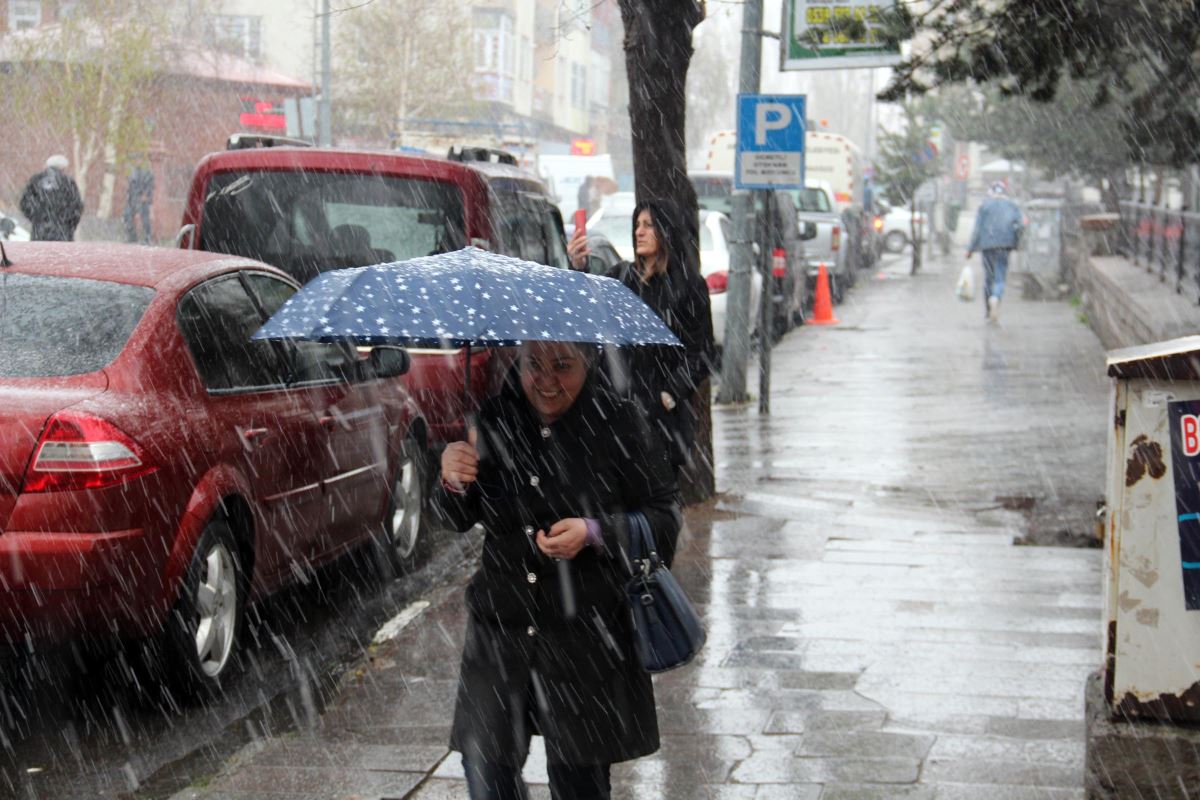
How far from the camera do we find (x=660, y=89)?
9266 millimetres

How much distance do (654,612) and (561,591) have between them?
234mm

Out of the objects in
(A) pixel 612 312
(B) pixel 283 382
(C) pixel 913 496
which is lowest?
(C) pixel 913 496

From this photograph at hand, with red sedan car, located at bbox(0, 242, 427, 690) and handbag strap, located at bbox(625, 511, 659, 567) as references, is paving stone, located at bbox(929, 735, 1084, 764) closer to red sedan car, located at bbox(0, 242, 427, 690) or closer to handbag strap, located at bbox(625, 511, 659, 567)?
handbag strap, located at bbox(625, 511, 659, 567)

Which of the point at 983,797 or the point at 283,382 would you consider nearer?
the point at 983,797

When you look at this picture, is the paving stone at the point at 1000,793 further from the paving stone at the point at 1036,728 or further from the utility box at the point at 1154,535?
the utility box at the point at 1154,535

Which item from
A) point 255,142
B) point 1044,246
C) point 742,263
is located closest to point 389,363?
point 255,142

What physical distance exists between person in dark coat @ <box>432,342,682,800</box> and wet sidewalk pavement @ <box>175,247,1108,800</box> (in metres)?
1.28

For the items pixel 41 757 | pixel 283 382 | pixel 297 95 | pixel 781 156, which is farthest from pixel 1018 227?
pixel 297 95

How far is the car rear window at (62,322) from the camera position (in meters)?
5.85

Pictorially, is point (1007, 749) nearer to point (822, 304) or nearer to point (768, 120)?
point (768, 120)

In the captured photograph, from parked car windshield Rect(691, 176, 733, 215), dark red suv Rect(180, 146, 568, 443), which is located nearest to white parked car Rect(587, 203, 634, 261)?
parked car windshield Rect(691, 176, 733, 215)

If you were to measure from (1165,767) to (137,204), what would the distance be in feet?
99.8

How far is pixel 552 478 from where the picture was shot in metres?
3.84

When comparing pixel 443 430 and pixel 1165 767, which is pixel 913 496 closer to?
pixel 443 430
